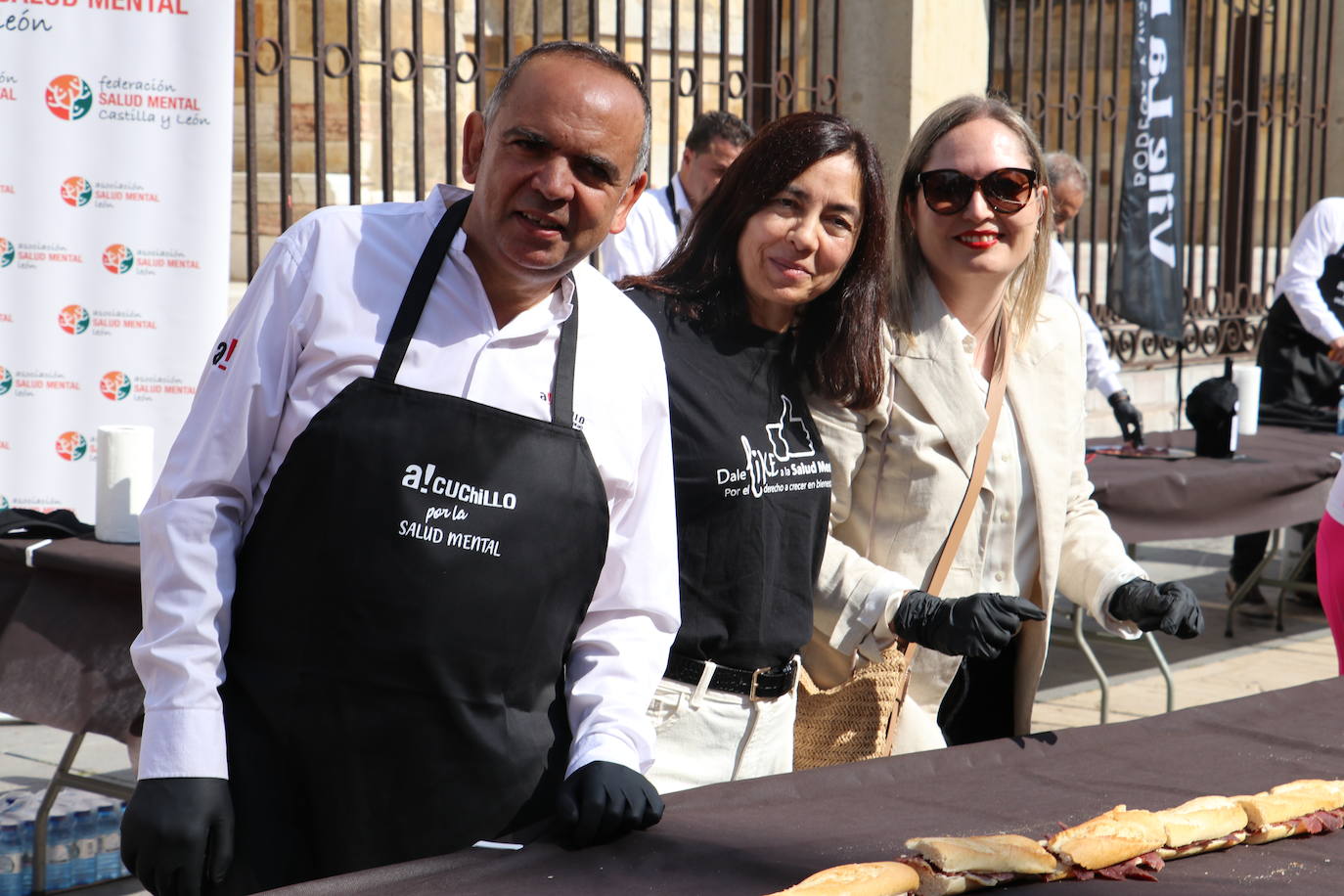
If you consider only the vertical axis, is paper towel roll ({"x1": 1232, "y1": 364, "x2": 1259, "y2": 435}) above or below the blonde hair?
below

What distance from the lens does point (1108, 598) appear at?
2.54 metres

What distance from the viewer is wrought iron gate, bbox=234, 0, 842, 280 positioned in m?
5.63

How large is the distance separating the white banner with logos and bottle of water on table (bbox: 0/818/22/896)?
145 centimetres

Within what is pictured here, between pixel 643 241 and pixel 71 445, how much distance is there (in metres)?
2.19

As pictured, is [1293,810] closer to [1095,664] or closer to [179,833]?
[179,833]

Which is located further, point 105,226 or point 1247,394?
point 1247,394

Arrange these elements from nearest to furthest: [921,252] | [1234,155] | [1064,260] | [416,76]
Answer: [921,252]
[416,76]
[1064,260]
[1234,155]

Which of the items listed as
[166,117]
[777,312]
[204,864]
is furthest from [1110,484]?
[204,864]

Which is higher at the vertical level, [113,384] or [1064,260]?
[1064,260]

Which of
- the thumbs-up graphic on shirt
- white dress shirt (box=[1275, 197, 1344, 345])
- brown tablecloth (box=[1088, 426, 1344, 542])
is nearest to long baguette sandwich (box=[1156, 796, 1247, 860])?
the thumbs-up graphic on shirt

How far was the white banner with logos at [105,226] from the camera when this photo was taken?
462 cm

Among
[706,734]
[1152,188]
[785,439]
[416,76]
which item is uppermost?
[416,76]

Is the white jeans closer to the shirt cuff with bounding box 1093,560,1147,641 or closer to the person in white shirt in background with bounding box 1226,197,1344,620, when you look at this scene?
the shirt cuff with bounding box 1093,560,1147,641

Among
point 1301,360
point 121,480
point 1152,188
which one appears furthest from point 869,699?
point 1152,188
